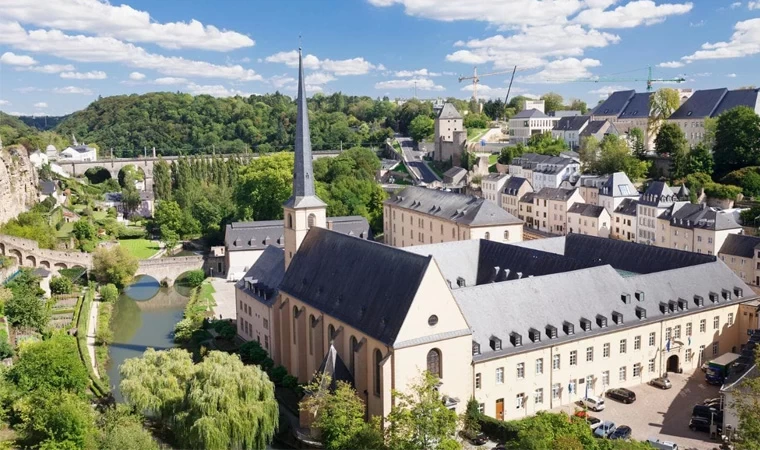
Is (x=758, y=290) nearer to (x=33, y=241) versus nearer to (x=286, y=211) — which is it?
(x=286, y=211)

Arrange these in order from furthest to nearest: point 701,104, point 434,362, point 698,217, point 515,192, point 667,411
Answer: point 701,104 → point 515,192 → point 698,217 → point 667,411 → point 434,362

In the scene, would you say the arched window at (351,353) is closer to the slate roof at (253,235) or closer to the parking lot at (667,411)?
the parking lot at (667,411)

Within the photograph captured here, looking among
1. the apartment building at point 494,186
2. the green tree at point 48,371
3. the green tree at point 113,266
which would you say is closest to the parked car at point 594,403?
the green tree at point 48,371

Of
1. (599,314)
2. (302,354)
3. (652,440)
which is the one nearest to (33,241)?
(302,354)

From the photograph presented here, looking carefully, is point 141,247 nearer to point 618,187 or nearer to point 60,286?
point 60,286

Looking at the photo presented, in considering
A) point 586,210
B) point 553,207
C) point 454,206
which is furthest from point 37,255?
point 586,210
